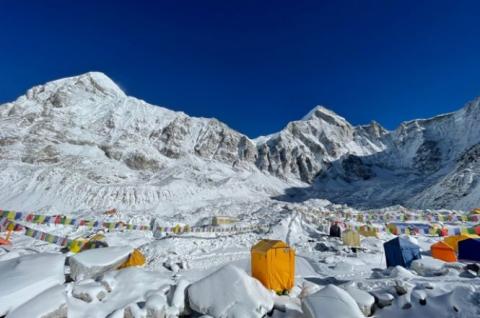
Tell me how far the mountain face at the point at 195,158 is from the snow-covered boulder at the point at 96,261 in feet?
145

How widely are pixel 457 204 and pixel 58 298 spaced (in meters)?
56.6

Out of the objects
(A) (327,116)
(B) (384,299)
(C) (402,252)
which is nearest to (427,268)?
(C) (402,252)

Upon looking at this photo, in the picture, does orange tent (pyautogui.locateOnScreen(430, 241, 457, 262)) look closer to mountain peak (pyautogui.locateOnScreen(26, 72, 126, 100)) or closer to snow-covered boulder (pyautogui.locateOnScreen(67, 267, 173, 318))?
snow-covered boulder (pyautogui.locateOnScreen(67, 267, 173, 318))

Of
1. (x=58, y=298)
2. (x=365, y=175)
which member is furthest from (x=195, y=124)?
(x=58, y=298)

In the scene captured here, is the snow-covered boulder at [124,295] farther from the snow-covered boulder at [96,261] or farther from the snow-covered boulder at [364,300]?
the snow-covered boulder at [364,300]

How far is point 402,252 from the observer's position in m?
12.2

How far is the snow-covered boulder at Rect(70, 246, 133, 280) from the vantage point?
802cm

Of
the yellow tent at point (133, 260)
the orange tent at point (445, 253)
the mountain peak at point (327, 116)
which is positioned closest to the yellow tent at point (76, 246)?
the yellow tent at point (133, 260)

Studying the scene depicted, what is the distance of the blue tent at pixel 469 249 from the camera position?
12992 mm

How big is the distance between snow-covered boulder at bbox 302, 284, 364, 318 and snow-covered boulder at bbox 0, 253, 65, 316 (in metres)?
5.65

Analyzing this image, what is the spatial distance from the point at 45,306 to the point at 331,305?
560cm

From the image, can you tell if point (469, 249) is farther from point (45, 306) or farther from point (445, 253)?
point (45, 306)

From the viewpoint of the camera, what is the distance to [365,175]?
107000mm

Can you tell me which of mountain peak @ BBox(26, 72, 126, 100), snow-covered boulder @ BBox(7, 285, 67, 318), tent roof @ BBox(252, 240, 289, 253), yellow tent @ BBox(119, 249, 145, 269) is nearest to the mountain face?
mountain peak @ BBox(26, 72, 126, 100)
